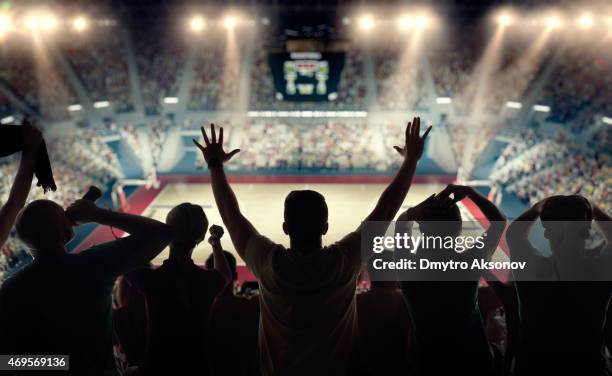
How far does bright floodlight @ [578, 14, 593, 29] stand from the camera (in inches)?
758

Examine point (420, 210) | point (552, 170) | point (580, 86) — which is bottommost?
point (552, 170)

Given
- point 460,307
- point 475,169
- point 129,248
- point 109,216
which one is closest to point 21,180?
point 109,216

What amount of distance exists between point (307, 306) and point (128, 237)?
0.83 m

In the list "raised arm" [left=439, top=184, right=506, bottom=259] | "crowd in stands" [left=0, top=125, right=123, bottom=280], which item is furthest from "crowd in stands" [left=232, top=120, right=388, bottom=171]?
"raised arm" [left=439, top=184, right=506, bottom=259]

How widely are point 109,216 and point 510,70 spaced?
2441 cm

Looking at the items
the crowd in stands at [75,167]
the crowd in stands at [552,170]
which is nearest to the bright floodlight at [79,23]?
the crowd in stands at [75,167]

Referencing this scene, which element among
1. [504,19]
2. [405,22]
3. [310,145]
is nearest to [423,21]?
[405,22]

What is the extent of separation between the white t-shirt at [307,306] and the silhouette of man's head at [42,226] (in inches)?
31.7

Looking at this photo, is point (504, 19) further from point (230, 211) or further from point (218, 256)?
point (230, 211)

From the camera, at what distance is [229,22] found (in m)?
22.4

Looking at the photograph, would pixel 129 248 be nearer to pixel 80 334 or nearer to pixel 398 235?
pixel 80 334

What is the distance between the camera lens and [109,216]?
1689mm

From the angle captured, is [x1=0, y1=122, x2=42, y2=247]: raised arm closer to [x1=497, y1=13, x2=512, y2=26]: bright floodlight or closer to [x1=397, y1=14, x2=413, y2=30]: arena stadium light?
[x1=397, y1=14, x2=413, y2=30]: arena stadium light

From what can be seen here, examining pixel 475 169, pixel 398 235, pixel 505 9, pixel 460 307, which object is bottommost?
pixel 475 169
